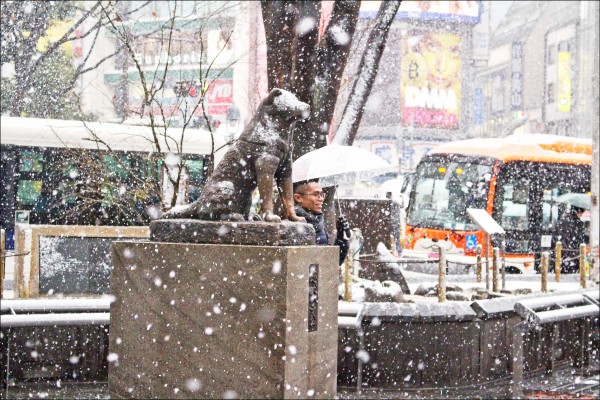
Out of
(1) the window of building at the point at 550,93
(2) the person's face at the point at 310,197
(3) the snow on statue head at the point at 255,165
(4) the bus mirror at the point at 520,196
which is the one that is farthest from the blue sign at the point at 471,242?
(1) the window of building at the point at 550,93

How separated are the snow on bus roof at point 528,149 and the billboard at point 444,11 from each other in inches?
1365

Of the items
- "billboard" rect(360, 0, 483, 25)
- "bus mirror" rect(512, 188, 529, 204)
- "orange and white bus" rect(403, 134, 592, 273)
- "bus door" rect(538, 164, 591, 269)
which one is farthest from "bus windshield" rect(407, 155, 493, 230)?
"billboard" rect(360, 0, 483, 25)

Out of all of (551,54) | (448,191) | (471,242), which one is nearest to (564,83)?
(551,54)

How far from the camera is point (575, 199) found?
24.2m

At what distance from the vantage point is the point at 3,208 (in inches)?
786

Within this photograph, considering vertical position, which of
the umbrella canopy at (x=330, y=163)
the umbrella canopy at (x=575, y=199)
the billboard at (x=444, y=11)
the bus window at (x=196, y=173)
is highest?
the billboard at (x=444, y=11)

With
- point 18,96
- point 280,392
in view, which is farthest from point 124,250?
point 18,96

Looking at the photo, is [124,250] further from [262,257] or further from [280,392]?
[280,392]

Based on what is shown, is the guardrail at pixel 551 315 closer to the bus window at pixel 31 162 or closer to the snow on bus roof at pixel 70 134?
the snow on bus roof at pixel 70 134

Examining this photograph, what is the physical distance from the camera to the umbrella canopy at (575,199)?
2416 cm

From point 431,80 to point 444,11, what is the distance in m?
4.64

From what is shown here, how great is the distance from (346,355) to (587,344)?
4112mm

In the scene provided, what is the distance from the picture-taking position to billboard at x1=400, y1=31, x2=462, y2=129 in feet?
190

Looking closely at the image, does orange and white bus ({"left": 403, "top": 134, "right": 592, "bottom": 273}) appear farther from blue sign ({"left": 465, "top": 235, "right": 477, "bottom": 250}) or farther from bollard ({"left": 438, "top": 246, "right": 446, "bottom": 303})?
bollard ({"left": 438, "top": 246, "right": 446, "bottom": 303})
